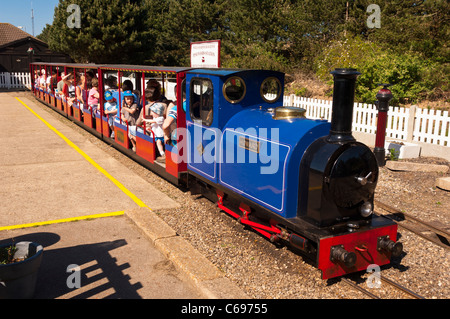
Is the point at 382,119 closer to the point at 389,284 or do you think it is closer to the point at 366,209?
the point at 366,209

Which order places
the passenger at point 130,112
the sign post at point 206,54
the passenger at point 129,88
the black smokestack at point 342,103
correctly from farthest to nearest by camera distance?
the passenger at point 129,88, the passenger at point 130,112, the sign post at point 206,54, the black smokestack at point 342,103

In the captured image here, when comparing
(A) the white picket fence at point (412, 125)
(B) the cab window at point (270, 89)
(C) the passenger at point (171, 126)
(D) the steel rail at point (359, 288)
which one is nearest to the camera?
(D) the steel rail at point (359, 288)

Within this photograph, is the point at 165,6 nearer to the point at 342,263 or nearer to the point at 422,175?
the point at 422,175

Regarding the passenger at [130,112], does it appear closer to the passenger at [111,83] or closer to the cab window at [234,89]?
the passenger at [111,83]

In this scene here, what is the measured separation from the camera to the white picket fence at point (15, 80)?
30547 millimetres

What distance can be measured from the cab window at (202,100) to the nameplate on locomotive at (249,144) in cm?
81

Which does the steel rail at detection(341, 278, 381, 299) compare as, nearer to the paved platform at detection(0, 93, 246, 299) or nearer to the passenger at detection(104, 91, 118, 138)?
the paved platform at detection(0, 93, 246, 299)

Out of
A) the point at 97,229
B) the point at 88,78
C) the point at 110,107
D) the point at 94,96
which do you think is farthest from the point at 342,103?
the point at 88,78

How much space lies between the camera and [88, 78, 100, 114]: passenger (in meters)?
11.8

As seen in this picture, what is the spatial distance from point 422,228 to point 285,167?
2.90 metres

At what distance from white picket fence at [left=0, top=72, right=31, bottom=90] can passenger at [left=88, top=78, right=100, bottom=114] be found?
21543 millimetres

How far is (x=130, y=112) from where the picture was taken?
30.7ft

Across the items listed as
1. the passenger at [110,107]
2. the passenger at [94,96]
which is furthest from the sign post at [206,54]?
the passenger at [94,96]

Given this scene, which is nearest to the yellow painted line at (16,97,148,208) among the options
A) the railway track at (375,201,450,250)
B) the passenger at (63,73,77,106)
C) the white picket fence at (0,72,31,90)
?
the passenger at (63,73,77,106)
